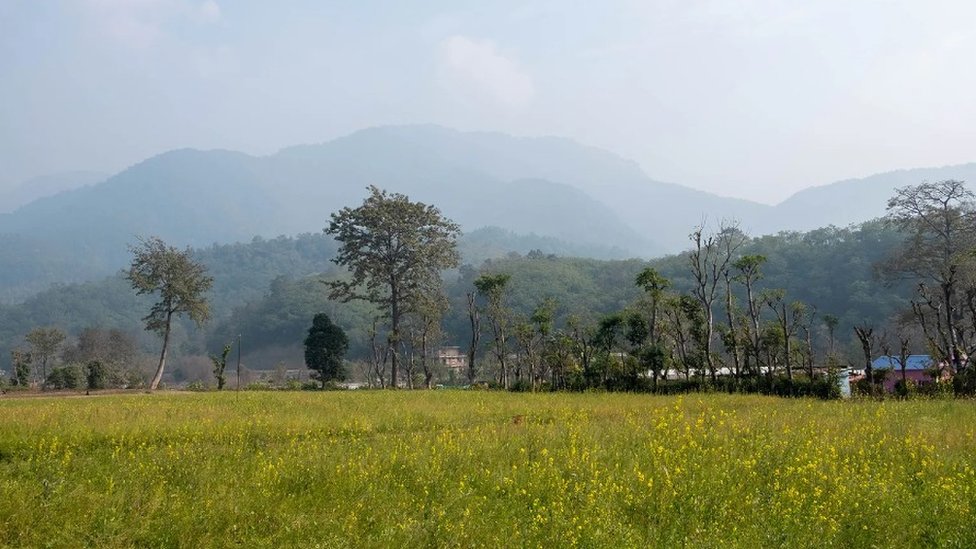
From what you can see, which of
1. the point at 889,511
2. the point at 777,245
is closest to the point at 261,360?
the point at 777,245

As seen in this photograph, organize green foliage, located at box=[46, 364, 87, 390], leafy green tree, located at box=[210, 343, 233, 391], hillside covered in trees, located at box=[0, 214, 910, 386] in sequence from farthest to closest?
hillside covered in trees, located at box=[0, 214, 910, 386] → green foliage, located at box=[46, 364, 87, 390] → leafy green tree, located at box=[210, 343, 233, 391]

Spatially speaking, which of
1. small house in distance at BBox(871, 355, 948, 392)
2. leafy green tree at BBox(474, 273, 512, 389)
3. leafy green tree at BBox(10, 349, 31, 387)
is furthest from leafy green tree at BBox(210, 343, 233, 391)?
small house in distance at BBox(871, 355, 948, 392)

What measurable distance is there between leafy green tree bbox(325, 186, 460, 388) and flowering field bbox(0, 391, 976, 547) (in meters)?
27.1

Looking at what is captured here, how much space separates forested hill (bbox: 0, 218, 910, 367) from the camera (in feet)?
220

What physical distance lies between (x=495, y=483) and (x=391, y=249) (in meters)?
33.6

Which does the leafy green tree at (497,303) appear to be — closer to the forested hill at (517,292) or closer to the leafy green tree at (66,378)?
the forested hill at (517,292)

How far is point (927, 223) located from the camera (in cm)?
3866

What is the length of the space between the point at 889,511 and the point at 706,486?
2.10 meters

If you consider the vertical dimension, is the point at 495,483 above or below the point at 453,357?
below

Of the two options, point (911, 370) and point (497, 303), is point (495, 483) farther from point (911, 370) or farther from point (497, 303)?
point (911, 370)

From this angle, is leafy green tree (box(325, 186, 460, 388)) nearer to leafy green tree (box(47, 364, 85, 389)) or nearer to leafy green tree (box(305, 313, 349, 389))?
leafy green tree (box(305, 313, 349, 389))

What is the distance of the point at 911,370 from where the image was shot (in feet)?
115

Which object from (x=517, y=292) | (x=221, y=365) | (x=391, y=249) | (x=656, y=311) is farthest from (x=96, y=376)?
(x=517, y=292)

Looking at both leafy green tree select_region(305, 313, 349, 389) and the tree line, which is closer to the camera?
the tree line
